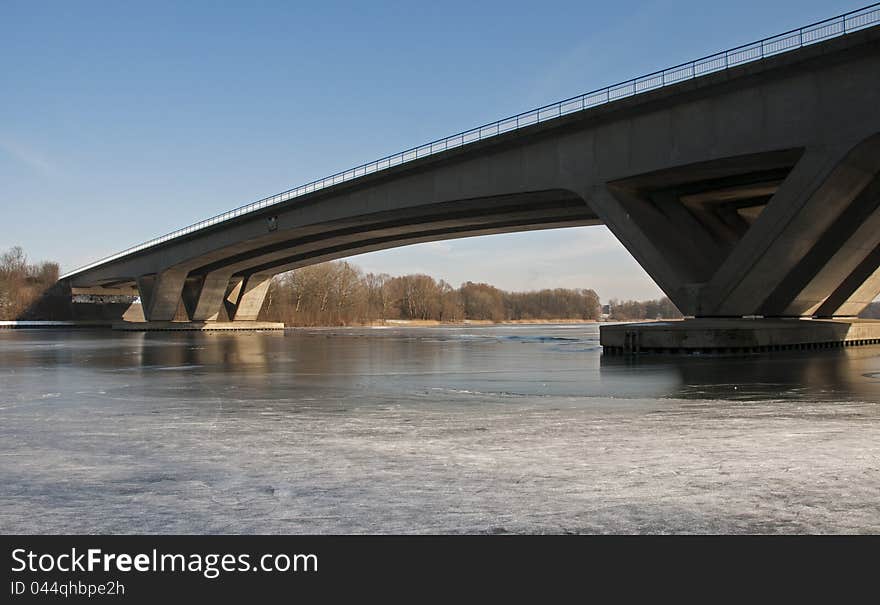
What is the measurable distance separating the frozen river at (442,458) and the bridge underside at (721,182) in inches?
460

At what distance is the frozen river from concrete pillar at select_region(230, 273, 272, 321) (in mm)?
65048

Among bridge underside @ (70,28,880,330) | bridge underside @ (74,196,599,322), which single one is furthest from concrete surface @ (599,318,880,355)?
bridge underside @ (74,196,599,322)

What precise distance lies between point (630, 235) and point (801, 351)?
26.3 ft

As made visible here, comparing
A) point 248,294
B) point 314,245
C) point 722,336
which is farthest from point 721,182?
point 248,294

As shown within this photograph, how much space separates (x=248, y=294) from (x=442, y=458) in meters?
76.2

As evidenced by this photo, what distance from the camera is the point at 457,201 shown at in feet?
127

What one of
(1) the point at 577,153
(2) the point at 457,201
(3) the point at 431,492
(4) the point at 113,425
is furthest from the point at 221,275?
(3) the point at 431,492

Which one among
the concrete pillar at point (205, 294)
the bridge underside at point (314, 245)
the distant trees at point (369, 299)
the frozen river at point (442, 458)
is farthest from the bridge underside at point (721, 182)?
the distant trees at point (369, 299)

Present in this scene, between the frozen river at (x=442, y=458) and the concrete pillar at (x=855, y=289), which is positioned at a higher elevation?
the concrete pillar at (x=855, y=289)

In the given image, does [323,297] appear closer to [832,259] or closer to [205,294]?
[205,294]

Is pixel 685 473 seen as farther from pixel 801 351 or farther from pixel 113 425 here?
pixel 801 351

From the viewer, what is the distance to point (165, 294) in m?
71.9

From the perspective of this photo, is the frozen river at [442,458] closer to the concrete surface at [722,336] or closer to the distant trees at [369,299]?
the concrete surface at [722,336]

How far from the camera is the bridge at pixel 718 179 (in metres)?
23.9
